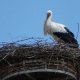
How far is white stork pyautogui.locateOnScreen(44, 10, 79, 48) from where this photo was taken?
1343 cm

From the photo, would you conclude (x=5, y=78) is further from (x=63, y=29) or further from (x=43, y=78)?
(x=63, y=29)

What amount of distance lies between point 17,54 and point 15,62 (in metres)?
0.18

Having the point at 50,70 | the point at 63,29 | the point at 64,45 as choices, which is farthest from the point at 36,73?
the point at 63,29

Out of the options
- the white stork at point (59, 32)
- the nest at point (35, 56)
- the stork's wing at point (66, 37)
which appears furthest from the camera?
the white stork at point (59, 32)

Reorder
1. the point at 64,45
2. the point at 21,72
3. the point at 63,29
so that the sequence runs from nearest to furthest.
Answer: the point at 21,72, the point at 64,45, the point at 63,29

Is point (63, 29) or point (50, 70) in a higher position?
point (63, 29)

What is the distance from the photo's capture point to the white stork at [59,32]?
13.4 meters

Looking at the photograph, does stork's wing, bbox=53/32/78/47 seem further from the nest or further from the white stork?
the nest

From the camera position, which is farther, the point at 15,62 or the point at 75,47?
the point at 75,47

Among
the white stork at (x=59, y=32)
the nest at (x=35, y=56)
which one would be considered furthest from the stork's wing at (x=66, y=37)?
the nest at (x=35, y=56)

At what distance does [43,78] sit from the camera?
1165 centimetres

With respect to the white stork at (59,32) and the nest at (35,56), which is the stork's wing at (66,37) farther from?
the nest at (35,56)

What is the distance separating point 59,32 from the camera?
45.5 feet

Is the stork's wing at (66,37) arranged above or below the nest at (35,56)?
above
